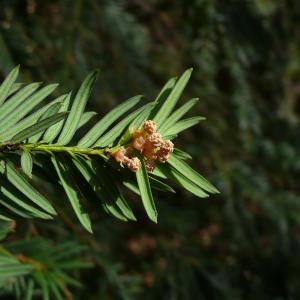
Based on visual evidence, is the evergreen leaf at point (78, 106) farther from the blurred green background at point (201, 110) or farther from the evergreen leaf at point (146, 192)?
the blurred green background at point (201, 110)

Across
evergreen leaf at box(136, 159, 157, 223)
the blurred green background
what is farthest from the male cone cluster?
the blurred green background

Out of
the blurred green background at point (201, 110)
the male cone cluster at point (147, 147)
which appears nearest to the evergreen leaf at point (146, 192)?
the male cone cluster at point (147, 147)

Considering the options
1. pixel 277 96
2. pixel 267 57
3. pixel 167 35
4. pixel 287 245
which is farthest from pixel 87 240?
pixel 277 96

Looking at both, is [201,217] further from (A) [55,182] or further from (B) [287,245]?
(A) [55,182]

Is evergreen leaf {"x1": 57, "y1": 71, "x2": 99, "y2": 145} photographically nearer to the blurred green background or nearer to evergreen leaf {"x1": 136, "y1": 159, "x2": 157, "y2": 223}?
evergreen leaf {"x1": 136, "y1": 159, "x2": 157, "y2": 223}

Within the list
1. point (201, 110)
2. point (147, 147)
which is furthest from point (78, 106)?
point (201, 110)

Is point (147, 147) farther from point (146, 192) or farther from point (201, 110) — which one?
point (201, 110)
